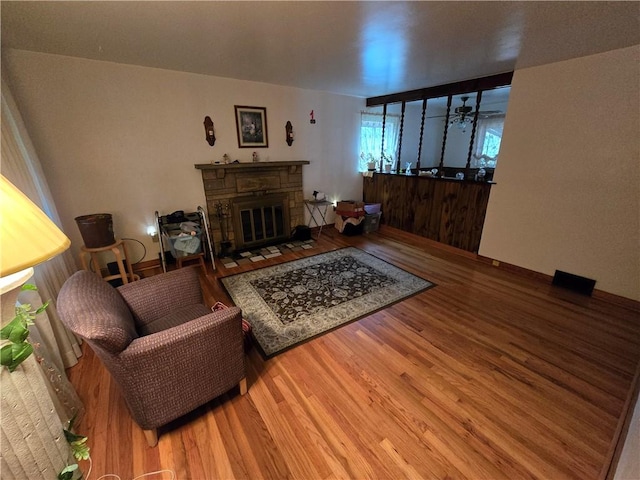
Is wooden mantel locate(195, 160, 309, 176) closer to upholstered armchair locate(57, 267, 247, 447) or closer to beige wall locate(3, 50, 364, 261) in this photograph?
beige wall locate(3, 50, 364, 261)

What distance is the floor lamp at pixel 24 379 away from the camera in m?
0.66

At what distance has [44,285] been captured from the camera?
1.75 m

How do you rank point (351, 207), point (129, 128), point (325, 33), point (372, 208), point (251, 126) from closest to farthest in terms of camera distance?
point (325, 33) → point (129, 128) → point (251, 126) → point (351, 207) → point (372, 208)

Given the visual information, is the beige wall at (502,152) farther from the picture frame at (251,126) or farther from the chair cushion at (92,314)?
the chair cushion at (92,314)

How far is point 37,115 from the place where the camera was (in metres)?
2.53

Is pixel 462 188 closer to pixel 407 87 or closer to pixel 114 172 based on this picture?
pixel 407 87

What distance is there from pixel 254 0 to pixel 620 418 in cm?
→ 324

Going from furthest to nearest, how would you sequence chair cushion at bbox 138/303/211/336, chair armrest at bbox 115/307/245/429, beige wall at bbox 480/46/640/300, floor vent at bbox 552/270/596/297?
floor vent at bbox 552/270/596/297 < beige wall at bbox 480/46/640/300 < chair cushion at bbox 138/303/211/336 < chair armrest at bbox 115/307/245/429

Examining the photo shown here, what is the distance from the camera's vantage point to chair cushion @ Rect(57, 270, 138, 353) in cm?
104

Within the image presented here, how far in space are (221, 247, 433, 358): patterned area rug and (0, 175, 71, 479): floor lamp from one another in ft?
4.05

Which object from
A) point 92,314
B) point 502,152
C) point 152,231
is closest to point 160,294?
point 92,314

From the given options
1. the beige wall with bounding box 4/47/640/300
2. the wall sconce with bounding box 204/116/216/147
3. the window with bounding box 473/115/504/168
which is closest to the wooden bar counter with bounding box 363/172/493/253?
the beige wall with bounding box 4/47/640/300

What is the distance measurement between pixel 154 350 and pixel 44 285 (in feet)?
4.11

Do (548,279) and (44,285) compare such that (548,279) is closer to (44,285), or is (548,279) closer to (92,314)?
(92,314)
